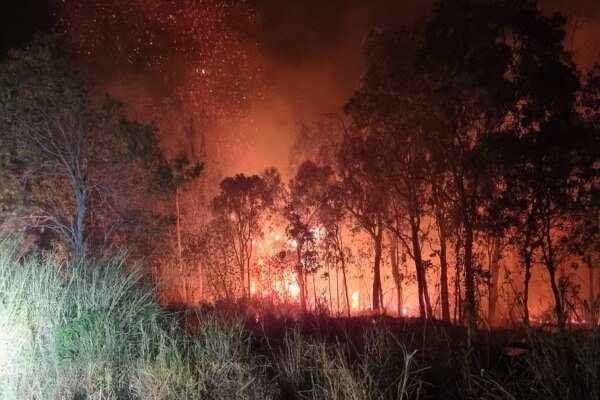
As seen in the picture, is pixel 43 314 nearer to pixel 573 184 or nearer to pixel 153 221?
pixel 153 221

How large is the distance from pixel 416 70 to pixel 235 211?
10451mm

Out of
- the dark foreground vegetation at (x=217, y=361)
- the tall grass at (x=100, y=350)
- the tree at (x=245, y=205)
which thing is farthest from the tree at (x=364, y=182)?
the tall grass at (x=100, y=350)

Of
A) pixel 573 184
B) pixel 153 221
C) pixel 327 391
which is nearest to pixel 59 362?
pixel 327 391

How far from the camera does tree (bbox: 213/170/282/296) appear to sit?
22922 millimetres

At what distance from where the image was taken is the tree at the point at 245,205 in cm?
2292

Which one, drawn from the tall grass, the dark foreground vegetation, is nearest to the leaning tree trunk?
the dark foreground vegetation

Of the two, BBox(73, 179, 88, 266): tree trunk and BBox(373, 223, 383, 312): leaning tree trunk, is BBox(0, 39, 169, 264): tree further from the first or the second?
BBox(373, 223, 383, 312): leaning tree trunk

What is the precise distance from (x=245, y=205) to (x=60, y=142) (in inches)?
362

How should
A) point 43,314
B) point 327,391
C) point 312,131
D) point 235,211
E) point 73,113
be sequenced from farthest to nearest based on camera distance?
point 312,131 → point 235,211 → point 73,113 → point 43,314 → point 327,391

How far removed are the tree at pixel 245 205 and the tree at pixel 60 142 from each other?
277 inches

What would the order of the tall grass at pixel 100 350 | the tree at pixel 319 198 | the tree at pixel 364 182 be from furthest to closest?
the tree at pixel 319 198
the tree at pixel 364 182
the tall grass at pixel 100 350

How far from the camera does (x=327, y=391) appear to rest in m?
5.41

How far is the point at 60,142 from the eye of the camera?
15.4 metres

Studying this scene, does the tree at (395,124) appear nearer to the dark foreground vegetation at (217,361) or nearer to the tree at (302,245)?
the tree at (302,245)
